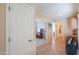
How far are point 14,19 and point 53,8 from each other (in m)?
0.51

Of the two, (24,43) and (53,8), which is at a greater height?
(53,8)

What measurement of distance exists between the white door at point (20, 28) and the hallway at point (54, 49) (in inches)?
5.1

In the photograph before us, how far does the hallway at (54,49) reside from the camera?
1.61 meters

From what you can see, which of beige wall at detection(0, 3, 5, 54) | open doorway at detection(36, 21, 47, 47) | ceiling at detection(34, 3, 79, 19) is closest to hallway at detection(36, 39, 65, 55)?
open doorway at detection(36, 21, 47, 47)

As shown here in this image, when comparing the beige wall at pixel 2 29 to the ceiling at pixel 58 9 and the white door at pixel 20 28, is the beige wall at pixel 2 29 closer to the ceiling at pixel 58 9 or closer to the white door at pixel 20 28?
the white door at pixel 20 28

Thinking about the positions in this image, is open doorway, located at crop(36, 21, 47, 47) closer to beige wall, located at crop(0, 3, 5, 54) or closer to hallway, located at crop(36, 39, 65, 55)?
hallway, located at crop(36, 39, 65, 55)

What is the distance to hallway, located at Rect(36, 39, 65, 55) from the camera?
1.61m

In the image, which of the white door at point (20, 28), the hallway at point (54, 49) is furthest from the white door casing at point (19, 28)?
the hallway at point (54, 49)

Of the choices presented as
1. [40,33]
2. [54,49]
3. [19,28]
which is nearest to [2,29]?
[19,28]

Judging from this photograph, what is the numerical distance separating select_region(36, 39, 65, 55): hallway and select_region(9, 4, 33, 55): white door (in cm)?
13

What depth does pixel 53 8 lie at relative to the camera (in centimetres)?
163

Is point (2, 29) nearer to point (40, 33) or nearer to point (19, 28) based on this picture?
point (19, 28)

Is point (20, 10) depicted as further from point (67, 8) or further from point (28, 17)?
point (67, 8)
